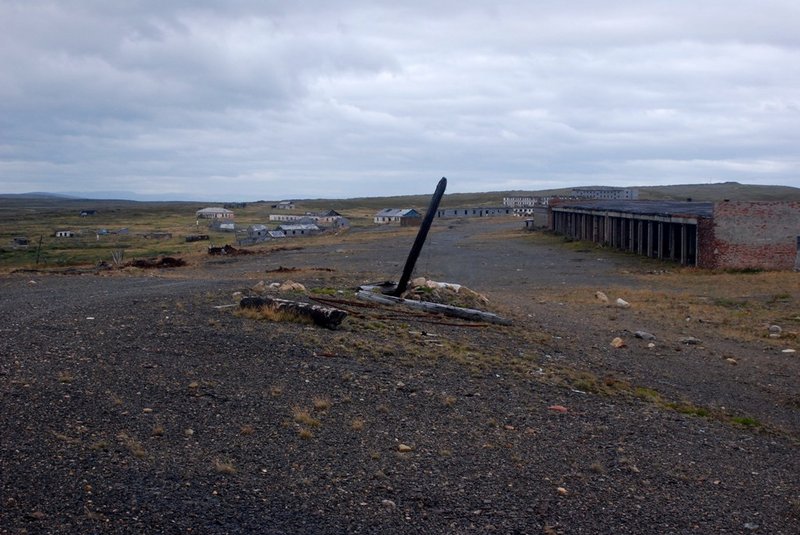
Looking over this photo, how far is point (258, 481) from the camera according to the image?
677cm

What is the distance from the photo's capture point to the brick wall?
34.4m

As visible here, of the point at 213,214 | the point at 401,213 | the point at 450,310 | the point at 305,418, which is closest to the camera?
the point at 305,418

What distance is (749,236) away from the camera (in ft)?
113

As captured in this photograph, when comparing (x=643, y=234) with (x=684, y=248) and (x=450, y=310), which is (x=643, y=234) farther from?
(x=450, y=310)

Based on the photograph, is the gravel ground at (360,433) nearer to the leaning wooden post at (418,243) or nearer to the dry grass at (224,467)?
the dry grass at (224,467)

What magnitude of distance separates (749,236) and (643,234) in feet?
30.2

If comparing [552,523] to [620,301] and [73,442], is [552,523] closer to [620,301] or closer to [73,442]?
[73,442]

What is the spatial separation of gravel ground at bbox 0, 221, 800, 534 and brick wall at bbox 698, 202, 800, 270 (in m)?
20.3

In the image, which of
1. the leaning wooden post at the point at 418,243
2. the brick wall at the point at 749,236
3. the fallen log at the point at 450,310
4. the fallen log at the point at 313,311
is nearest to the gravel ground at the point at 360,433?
the fallen log at the point at 313,311

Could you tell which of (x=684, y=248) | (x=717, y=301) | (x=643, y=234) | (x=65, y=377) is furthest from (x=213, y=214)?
(x=65, y=377)

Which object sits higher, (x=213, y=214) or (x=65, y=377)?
(x=65, y=377)

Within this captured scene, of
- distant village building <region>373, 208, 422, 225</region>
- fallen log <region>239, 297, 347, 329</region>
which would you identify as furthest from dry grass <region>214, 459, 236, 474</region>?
distant village building <region>373, 208, 422, 225</region>

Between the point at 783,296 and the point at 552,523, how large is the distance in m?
Answer: 21.7

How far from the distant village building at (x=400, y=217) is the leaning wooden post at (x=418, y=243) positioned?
245ft
